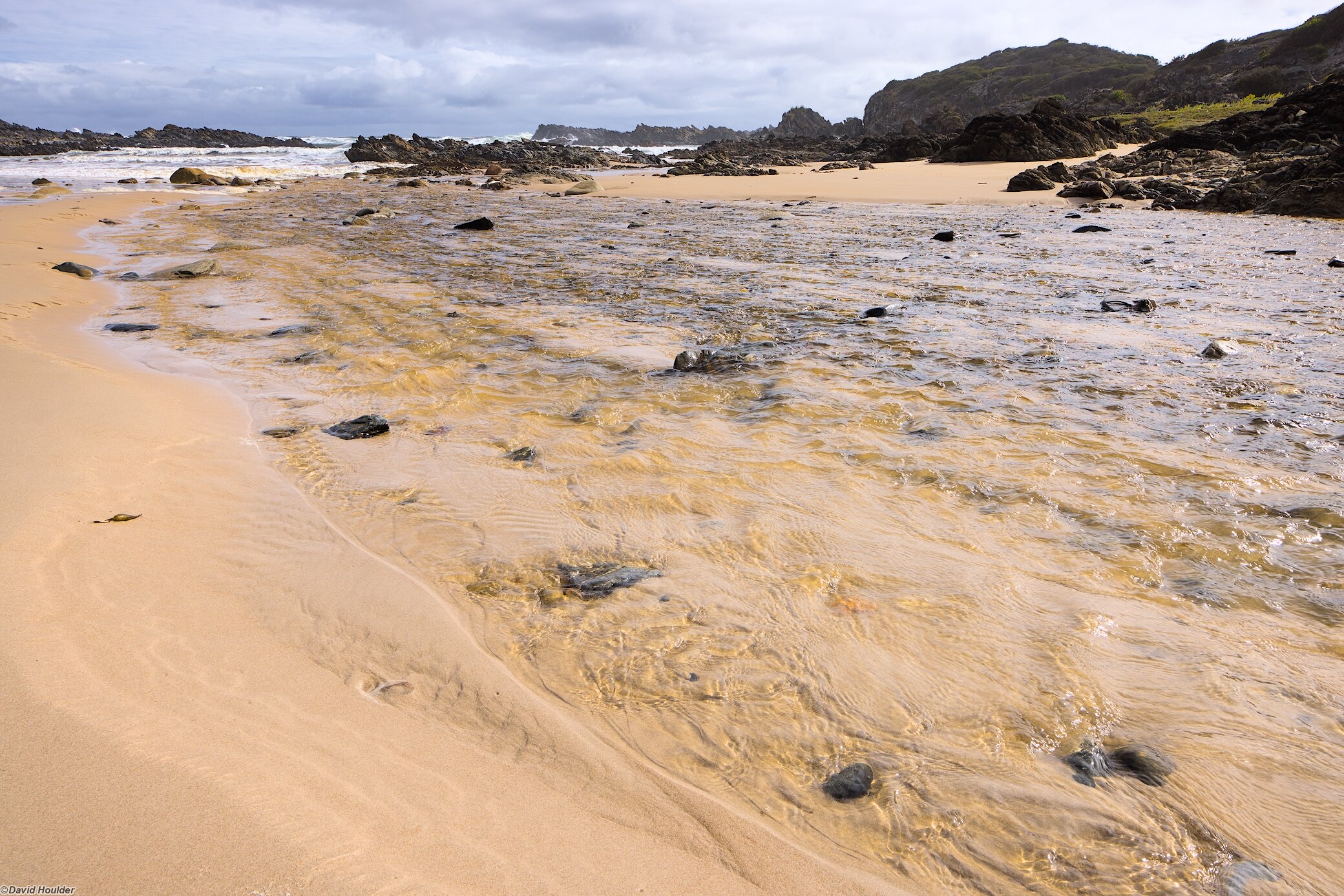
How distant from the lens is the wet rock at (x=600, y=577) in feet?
8.90

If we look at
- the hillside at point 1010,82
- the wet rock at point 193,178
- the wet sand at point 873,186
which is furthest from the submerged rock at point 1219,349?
the hillside at point 1010,82

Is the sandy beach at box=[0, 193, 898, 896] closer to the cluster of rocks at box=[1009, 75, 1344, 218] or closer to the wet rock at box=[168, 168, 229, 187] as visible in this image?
the cluster of rocks at box=[1009, 75, 1344, 218]

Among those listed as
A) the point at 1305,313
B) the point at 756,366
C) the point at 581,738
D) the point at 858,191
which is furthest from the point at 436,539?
the point at 858,191

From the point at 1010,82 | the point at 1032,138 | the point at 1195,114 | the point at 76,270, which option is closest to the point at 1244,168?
the point at 1032,138

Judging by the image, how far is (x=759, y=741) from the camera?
2018 millimetres

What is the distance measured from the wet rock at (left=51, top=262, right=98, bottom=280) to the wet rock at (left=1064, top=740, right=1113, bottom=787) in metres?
11.7

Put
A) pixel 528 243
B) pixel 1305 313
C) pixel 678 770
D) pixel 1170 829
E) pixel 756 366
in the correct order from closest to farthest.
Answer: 1. pixel 1170 829
2. pixel 678 770
3. pixel 756 366
4. pixel 1305 313
5. pixel 528 243

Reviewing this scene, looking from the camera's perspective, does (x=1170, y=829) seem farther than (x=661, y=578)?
No

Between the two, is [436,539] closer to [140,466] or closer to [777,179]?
[140,466]

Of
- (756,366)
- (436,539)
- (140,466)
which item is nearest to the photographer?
(436,539)

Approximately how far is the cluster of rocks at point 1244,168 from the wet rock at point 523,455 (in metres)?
16.5

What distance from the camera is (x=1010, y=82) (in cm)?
6981

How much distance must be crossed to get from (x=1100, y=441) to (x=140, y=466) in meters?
4.87

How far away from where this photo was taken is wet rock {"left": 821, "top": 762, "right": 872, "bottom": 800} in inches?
72.5
